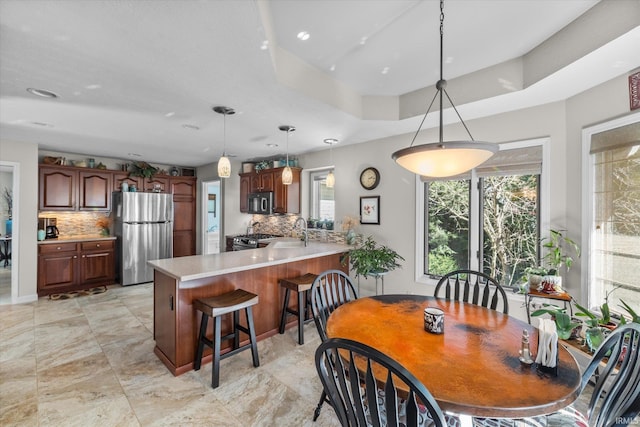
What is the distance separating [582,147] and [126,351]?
4620 millimetres

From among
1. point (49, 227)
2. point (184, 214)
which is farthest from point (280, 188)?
point (49, 227)

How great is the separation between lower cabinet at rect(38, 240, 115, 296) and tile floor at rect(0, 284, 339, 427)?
121cm

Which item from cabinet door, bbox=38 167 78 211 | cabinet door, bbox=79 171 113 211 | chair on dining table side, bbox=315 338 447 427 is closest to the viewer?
chair on dining table side, bbox=315 338 447 427

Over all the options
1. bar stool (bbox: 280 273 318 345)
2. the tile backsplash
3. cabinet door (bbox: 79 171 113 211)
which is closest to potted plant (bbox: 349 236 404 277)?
bar stool (bbox: 280 273 318 345)

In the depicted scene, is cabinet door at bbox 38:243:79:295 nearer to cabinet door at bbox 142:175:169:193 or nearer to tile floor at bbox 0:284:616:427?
tile floor at bbox 0:284:616:427

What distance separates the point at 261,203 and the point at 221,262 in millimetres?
2554

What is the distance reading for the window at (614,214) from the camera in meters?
2.10

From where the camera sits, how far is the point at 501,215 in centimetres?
307

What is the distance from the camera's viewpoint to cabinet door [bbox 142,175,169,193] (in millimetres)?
5758

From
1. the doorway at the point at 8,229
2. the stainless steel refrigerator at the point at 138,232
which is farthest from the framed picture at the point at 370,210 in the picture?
the doorway at the point at 8,229

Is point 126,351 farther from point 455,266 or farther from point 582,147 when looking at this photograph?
point 582,147

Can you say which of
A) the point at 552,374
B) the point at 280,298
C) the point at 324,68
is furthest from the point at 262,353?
the point at 324,68

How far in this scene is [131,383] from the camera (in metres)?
2.27

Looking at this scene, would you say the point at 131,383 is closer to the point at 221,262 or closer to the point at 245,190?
the point at 221,262
